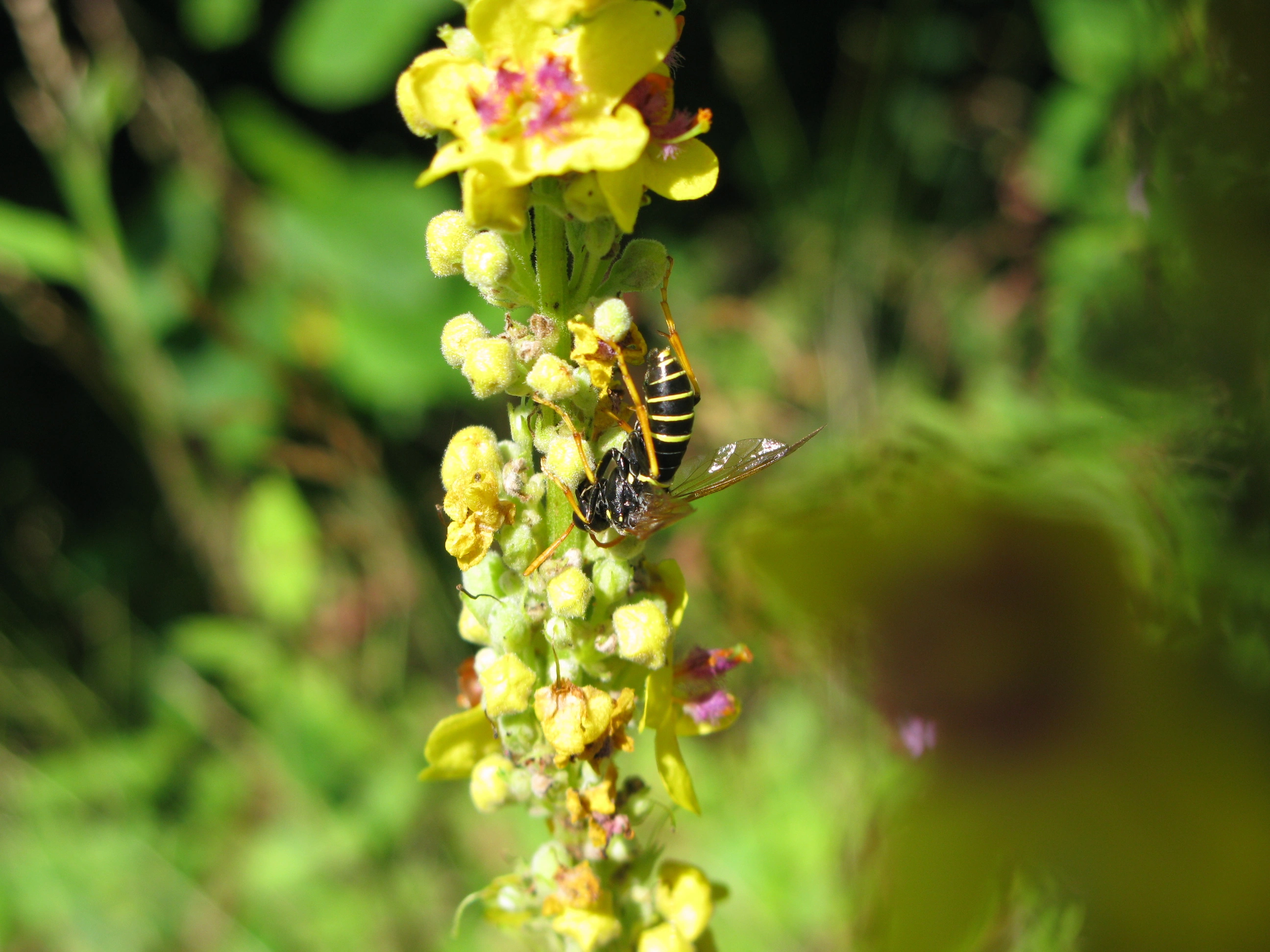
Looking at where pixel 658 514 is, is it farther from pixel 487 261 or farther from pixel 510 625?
pixel 487 261

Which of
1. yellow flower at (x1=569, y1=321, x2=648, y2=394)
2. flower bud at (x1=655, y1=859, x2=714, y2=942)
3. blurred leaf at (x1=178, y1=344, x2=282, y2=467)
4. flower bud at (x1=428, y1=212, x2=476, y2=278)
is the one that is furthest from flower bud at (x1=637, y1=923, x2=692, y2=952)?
blurred leaf at (x1=178, y1=344, x2=282, y2=467)

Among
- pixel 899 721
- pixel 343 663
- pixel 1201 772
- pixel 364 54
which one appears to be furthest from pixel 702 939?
pixel 364 54

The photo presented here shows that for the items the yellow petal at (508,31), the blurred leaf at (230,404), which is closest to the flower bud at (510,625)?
the yellow petal at (508,31)

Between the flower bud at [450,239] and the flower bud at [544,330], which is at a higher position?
the flower bud at [450,239]

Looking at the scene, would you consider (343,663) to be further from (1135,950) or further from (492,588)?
(1135,950)

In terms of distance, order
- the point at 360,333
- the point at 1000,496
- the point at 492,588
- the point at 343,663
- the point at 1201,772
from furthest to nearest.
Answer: the point at 360,333 → the point at 343,663 → the point at 492,588 → the point at 1000,496 → the point at 1201,772

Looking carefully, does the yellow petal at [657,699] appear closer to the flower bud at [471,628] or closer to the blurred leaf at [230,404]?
the flower bud at [471,628]

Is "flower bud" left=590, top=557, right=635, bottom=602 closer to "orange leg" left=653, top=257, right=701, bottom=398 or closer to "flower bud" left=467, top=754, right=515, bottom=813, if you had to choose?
"orange leg" left=653, top=257, right=701, bottom=398
